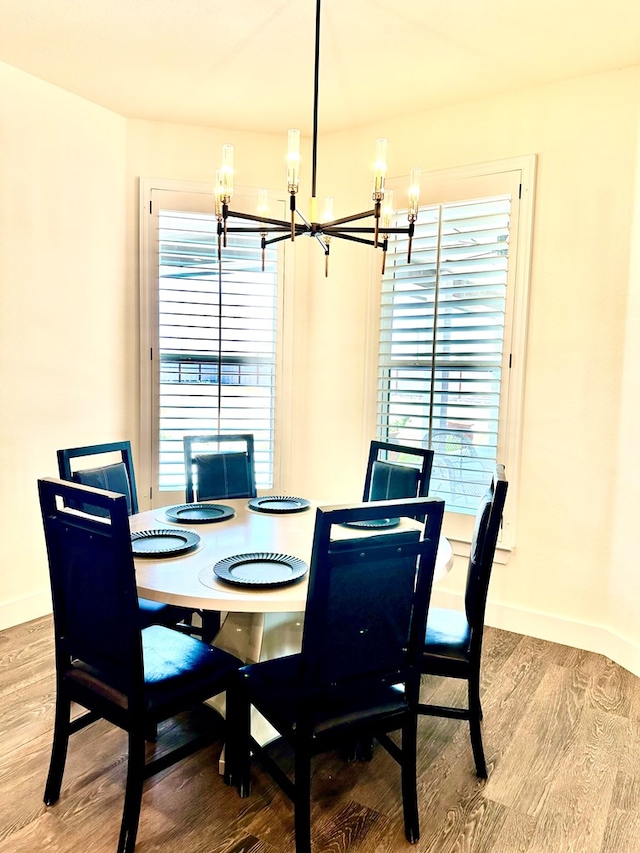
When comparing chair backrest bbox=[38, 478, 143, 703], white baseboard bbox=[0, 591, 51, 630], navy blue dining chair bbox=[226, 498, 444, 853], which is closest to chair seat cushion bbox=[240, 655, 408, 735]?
navy blue dining chair bbox=[226, 498, 444, 853]

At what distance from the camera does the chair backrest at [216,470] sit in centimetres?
306

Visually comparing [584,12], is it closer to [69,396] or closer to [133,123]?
[133,123]

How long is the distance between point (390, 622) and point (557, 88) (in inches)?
115

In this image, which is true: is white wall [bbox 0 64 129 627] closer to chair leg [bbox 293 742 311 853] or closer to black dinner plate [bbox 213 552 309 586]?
black dinner plate [bbox 213 552 309 586]

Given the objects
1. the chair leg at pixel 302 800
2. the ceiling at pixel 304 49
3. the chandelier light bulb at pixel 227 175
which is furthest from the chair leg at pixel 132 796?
the ceiling at pixel 304 49

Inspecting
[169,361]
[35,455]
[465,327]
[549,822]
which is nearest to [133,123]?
[169,361]

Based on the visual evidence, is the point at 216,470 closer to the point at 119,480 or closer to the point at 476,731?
the point at 119,480

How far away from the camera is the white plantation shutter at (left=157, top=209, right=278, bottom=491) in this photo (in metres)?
3.74

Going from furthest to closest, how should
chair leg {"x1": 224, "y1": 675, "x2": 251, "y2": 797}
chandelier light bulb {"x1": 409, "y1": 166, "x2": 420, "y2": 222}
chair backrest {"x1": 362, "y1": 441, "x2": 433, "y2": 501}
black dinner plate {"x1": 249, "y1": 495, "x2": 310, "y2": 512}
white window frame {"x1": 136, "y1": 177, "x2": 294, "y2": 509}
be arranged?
white window frame {"x1": 136, "y1": 177, "x2": 294, "y2": 509}
chair backrest {"x1": 362, "y1": 441, "x2": 433, "y2": 501}
black dinner plate {"x1": 249, "y1": 495, "x2": 310, "y2": 512}
chandelier light bulb {"x1": 409, "y1": 166, "x2": 420, "y2": 222}
chair leg {"x1": 224, "y1": 675, "x2": 251, "y2": 797}

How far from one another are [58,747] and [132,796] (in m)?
0.36

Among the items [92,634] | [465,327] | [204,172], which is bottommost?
[92,634]

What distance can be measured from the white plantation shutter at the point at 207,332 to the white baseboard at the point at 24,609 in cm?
96

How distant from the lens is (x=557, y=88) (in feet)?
10.0

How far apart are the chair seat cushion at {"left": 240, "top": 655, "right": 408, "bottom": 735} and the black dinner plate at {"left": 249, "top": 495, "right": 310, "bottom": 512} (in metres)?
0.90
